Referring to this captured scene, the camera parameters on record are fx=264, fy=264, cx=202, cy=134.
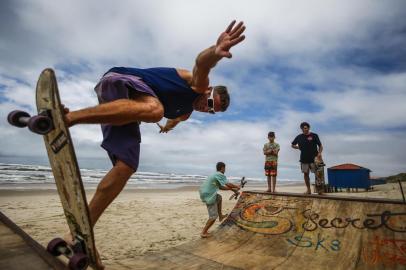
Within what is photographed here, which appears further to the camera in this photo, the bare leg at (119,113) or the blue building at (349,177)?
the blue building at (349,177)

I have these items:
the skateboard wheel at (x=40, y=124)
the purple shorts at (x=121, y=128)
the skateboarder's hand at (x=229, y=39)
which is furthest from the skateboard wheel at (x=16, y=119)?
the skateboarder's hand at (x=229, y=39)

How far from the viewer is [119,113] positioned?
1993 millimetres

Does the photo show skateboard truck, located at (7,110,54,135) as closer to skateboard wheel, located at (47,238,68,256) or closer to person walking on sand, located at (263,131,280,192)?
skateboard wheel, located at (47,238,68,256)

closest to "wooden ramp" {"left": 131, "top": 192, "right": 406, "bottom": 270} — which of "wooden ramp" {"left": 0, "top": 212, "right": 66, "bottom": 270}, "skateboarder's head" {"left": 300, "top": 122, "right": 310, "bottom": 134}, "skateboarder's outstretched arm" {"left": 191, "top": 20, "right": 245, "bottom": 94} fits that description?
"wooden ramp" {"left": 0, "top": 212, "right": 66, "bottom": 270}

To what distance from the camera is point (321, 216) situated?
14.6ft

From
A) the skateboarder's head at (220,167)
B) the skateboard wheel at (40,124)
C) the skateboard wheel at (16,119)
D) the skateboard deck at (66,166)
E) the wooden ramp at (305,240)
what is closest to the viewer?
the skateboard wheel at (40,124)

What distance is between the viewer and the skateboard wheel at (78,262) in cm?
162

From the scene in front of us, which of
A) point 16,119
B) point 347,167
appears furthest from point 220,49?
point 347,167

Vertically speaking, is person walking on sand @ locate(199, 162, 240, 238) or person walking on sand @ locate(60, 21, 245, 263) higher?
person walking on sand @ locate(60, 21, 245, 263)

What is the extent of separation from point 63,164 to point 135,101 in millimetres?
728

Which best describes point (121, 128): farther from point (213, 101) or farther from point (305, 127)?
point (305, 127)

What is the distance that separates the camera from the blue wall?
18453mm

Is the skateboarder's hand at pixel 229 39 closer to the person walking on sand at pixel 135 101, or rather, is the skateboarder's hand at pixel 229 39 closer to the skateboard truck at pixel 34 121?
the person walking on sand at pixel 135 101

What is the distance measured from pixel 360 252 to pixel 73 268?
137 inches
